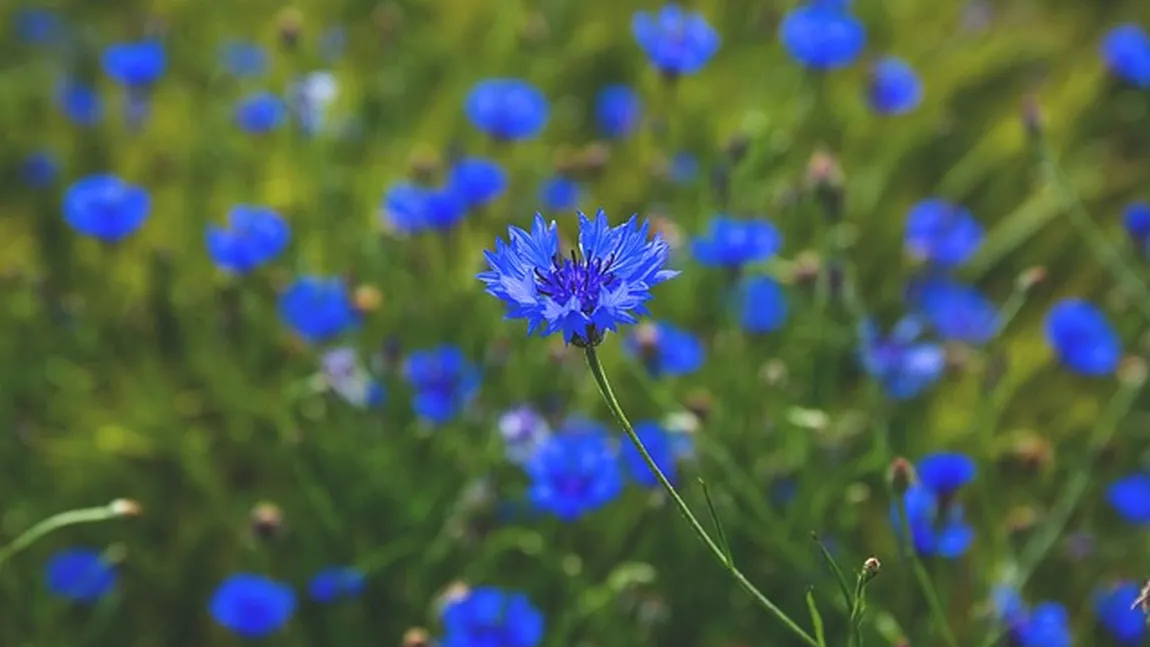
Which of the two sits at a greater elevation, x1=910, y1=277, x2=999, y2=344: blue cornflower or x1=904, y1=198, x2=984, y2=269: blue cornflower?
x1=904, y1=198, x2=984, y2=269: blue cornflower

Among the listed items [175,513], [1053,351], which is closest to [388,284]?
[175,513]

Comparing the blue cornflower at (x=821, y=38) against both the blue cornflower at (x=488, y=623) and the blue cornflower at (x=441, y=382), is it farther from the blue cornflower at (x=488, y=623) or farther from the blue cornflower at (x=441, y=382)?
the blue cornflower at (x=488, y=623)

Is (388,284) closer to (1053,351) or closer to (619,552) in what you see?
(619,552)

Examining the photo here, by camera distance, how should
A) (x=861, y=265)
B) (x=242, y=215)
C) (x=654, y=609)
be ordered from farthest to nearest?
1. (x=861, y=265)
2. (x=242, y=215)
3. (x=654, y=609)

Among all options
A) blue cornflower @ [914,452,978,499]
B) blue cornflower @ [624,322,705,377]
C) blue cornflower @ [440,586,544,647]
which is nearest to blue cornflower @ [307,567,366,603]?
blue cornflower @ [440,586,544,647]

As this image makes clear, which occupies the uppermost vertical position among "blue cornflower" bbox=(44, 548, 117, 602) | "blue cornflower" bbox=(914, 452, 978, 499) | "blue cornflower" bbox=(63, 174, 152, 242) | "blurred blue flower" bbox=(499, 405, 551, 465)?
"blue cornflower" bbox=(63, 174, 152, 242)

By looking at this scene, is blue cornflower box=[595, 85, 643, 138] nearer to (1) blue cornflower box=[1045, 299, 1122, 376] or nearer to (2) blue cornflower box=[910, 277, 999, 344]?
(2) blue cornflower box=[910, 277, 999, 344]

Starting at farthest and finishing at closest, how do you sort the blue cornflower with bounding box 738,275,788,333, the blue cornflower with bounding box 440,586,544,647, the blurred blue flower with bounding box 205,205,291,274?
the blue cornflower with bounding box 738,275,788,333 < the blurred blue flower with bounding box 205,205,291,274 < the blue cornflower with bounding box 440,586,544,647

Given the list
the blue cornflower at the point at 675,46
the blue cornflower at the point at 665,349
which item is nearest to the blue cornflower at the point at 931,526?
the blue cornflower at the point at 665,349
